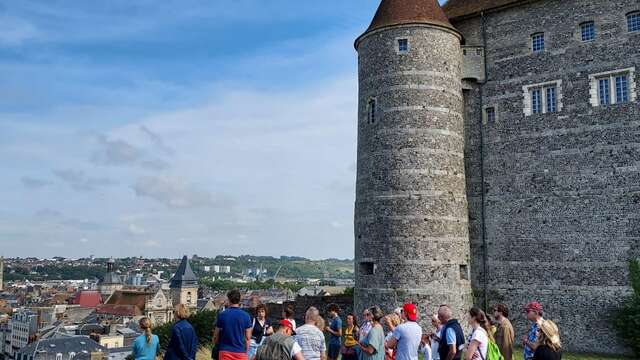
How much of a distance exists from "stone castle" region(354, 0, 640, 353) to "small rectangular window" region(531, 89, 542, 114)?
6 cm

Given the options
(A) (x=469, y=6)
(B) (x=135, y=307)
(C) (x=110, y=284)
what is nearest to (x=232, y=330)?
(A) (x=469, y=6)

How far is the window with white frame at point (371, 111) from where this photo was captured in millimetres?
23531

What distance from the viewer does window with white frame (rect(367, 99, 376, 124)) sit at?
2353 cm

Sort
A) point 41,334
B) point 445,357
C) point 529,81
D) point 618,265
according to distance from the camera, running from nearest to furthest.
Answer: point 445,357 → point 618,265 → point 529,81 → point 41,334

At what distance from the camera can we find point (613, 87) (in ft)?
71.1

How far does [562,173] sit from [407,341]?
15996 millimetres

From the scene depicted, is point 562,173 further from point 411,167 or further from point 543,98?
Answer: point 411,167

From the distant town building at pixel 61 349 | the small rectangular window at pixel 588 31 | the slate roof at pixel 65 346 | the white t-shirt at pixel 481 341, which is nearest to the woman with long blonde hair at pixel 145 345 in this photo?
the white t-shirt at pixel 481 341

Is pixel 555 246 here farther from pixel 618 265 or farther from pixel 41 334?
pixel 41 334

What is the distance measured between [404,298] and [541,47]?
473 inches

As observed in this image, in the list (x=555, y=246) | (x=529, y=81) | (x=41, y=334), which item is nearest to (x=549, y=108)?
(x=529, y=81)

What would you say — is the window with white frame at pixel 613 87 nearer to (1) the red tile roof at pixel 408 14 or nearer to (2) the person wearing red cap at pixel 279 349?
(1) the red tile roof at pixel 408 14

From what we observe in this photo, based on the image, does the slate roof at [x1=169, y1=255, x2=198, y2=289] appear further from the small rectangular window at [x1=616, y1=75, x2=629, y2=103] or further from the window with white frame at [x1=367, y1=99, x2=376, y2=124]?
the small rectangular window at [x1=616, y1=75, x2=629, y2=103]

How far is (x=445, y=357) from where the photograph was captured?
8.80 metres
